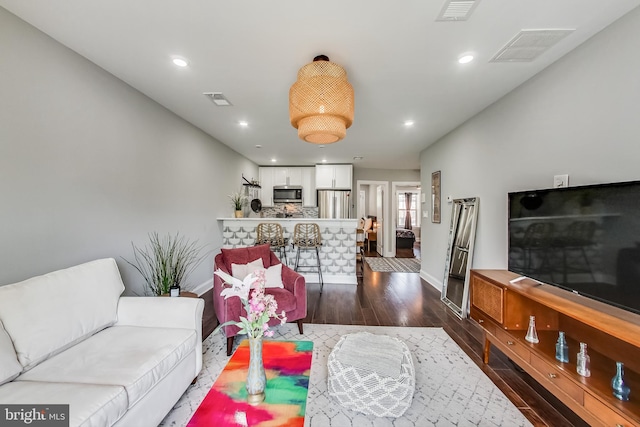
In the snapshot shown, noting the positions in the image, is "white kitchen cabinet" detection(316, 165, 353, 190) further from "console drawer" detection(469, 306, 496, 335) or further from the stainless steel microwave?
"console drawer" detection(469, 306, 496, 335)

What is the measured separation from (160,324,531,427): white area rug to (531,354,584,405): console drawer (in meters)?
0.33

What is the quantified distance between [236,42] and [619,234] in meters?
2.81

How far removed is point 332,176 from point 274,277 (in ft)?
14.3

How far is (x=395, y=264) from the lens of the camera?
6.59m

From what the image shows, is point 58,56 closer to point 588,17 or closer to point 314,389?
point 314,389

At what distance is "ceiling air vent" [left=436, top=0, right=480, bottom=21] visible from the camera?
1.56 meters

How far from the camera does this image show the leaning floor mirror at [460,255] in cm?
336

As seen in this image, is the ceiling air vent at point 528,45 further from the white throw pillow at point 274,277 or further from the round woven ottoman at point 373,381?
the white throw pillow at point 274,277

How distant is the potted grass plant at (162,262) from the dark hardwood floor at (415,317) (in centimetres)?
67

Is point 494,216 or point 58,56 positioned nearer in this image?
point 58,56

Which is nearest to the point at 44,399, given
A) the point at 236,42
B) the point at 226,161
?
the point at 236,42

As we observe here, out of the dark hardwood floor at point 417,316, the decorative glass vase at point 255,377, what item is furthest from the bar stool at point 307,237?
the decorative glass vase at point 255,377

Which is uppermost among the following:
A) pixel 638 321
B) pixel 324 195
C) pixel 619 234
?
pixel 324 195

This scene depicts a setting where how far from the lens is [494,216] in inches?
120
